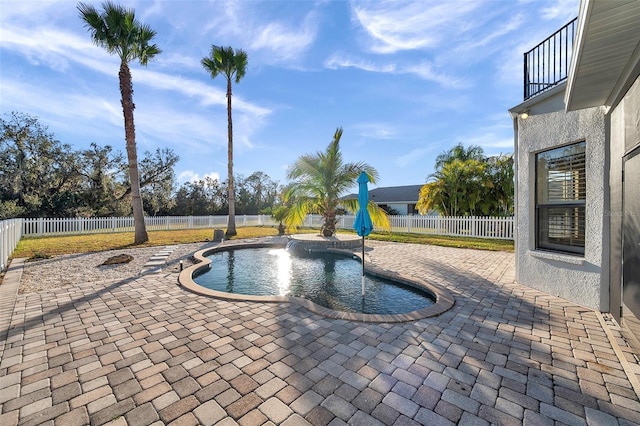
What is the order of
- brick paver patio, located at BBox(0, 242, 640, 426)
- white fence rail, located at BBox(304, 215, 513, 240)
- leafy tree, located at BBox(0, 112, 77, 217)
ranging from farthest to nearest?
leafy tree, located at BBox(0, 112, 77, 217) → white fence rail, located at BBox(304, 215, 513, 240) → brick paver patio, located at BBox(0, 242, 640, 426)

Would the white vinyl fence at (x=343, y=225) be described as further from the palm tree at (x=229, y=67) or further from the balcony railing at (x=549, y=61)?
the balcony railing at (x=549, y=61)

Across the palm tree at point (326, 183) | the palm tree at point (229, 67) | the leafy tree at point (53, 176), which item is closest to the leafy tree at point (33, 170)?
the leafy tree at point (53, 176)

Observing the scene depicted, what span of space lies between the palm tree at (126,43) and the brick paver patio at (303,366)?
9956mm

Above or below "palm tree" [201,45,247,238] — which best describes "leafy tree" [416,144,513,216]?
below

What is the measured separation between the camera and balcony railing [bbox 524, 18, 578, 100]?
491 centimetres

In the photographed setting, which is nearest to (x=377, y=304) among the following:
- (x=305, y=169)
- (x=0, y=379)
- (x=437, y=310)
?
(x=437, y=310)

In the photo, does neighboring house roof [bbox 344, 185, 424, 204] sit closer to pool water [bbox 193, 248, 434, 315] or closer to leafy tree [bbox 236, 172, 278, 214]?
leafy tree [bbox 236, 172, 278, 214]

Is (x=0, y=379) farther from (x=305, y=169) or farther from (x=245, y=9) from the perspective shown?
(x=305, y=169)

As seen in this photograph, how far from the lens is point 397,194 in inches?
1416

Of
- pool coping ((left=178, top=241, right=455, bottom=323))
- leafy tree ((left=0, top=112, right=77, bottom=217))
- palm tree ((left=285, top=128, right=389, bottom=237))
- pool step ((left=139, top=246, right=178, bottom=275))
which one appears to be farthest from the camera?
leafy tree ((left=0, top=112, right=77, bottom=217))

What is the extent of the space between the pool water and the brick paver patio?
1.12m

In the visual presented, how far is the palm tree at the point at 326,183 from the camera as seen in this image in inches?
507

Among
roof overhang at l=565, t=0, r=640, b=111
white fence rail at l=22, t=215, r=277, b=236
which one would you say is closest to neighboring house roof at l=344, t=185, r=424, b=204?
white fence rail at l=22, t=215, r=277, b=236

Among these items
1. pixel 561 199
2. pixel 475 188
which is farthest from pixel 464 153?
pixel 561 199
